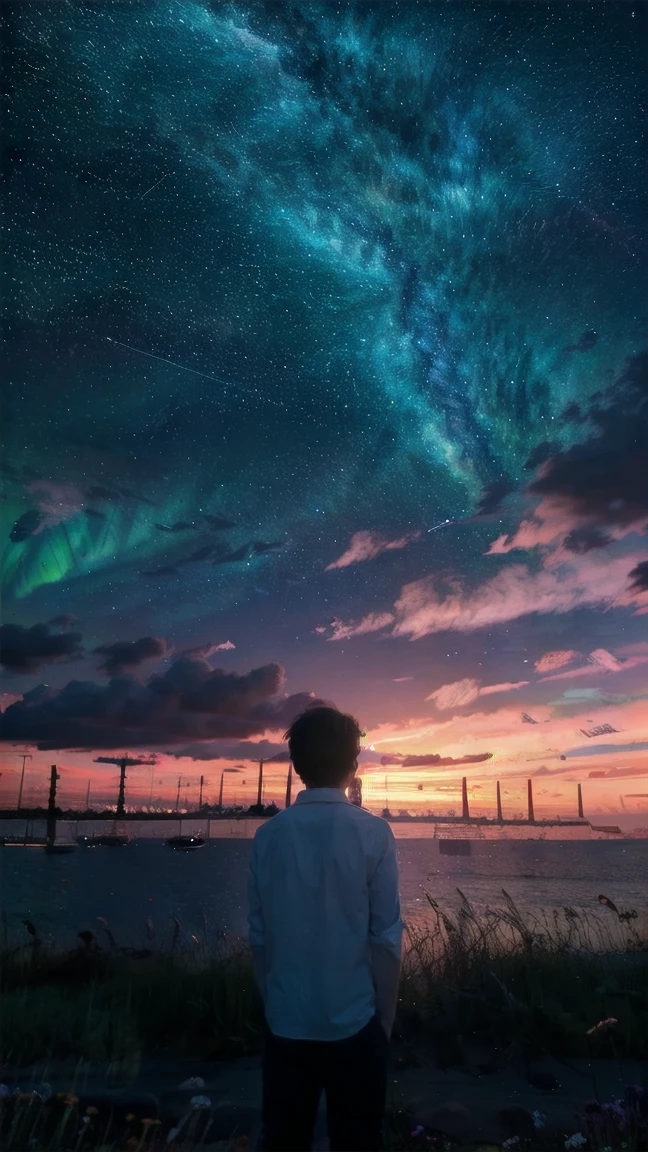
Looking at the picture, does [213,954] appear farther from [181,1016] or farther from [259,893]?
[259,893]

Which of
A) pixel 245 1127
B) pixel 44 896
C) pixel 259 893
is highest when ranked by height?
pixel 259 893

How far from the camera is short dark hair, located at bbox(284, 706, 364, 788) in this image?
2645mm

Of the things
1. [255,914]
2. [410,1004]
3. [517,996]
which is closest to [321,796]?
[255,914]

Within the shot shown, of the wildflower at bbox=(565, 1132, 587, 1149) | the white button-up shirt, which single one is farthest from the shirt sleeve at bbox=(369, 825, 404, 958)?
the wildflower at bbox=(565, 1132, 587, 1149)

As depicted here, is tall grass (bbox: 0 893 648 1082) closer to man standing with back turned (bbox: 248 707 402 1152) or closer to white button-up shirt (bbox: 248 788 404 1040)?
man standing with back turned (bbox: 248 707 402 1152)

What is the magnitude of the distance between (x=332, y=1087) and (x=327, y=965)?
35cm

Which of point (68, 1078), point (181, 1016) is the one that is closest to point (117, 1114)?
point (68, 1078)

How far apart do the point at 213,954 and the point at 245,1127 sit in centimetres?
413

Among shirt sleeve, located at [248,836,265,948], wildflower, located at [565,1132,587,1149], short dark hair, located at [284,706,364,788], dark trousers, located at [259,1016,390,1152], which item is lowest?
wildflower, located at [565,1132,587,1149]

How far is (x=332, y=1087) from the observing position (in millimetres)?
2352

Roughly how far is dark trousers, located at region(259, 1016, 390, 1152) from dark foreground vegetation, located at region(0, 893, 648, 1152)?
1965mm

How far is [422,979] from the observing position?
719cm

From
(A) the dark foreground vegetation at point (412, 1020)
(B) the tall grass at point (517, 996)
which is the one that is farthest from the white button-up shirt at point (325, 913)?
(B) the tall grass at point (517, 996)

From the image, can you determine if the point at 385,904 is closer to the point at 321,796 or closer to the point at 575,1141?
the point at 321,796
